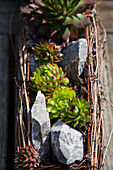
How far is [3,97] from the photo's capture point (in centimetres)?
163

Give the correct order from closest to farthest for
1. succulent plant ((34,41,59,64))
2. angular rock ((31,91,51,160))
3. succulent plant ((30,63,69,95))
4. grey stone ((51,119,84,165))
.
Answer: grey stone ((51,119,84,165)) < angular rock ((31,91,51,160)) < succulent plant ((30,63,69,95)) < succulent plant ((34,41,59,64))

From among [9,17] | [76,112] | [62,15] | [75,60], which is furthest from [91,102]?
[9,17]

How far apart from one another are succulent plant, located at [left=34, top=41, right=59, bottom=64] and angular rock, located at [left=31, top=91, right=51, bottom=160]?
14.5 inches

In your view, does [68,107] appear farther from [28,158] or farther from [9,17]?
[9,17]

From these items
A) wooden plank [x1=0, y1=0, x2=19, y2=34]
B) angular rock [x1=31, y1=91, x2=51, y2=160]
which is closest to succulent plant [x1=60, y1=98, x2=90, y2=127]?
angular rock [x1=31, y1=91, x2=51, y2=160]

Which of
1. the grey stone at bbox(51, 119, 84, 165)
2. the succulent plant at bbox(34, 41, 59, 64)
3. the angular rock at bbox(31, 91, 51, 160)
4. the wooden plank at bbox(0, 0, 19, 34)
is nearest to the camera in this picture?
the grey stone at bbox(51, 119, 84, 165)

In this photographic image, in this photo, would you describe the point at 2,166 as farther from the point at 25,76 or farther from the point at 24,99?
the point at 25,76

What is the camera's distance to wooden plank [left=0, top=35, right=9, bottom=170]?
1.42 m

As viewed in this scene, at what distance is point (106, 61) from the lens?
5.27 ft

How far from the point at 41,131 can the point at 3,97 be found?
1.89 ft

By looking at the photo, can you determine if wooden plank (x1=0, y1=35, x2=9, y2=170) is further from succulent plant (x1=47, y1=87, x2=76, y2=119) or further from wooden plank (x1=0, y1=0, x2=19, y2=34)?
succulent plant (x1=47, y1=87, x2=76, y2=119)

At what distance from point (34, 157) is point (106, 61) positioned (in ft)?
2.82

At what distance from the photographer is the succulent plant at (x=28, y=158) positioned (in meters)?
1.10

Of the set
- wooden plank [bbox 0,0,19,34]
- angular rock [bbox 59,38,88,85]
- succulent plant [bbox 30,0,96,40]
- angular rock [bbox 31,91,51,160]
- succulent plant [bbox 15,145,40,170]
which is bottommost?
succulent plant [bbox 15,145,40,170]
